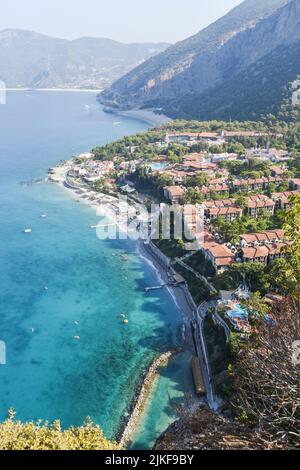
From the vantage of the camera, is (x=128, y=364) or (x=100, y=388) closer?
(x=100, y=388)

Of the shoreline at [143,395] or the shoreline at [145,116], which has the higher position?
the shoreline at [145,116]

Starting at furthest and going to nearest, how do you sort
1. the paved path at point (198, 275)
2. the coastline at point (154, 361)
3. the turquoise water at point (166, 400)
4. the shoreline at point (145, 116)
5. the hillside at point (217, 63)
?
the shoreline at point (145, 116) < the hillside at point (217, 63) < the paved path at point (198, 275) < the coastline at point (154, 361) < the turquoise water at point (166, 400)

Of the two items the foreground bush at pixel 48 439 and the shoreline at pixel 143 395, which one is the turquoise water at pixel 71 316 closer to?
the shoreline at pixel 143 395

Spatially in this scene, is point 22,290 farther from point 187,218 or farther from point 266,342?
point 266,342

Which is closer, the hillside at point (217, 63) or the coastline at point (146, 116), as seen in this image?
the hillside at point (217, 63)

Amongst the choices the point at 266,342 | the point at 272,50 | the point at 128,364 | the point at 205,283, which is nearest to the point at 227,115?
the point at 272,50

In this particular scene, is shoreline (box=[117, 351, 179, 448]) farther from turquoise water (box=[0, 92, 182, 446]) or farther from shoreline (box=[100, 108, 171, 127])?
shoreline (box=[100, 108, 171, 127])

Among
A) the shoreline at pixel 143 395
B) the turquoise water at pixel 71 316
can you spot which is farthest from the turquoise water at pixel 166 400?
the turquoise water at pixel 71 316
